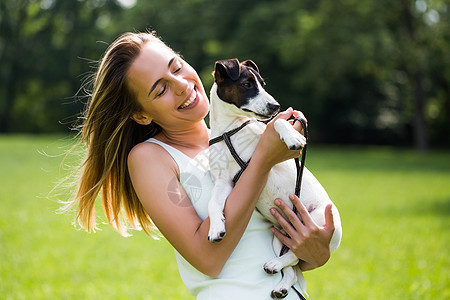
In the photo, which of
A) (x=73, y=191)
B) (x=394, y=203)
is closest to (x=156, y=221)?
(x=73, y=191)

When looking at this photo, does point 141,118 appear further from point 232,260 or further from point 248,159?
point 232,260

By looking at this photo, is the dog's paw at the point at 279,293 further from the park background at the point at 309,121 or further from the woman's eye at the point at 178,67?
the park background at the point at 309,121

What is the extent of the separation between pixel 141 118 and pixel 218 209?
624 mm

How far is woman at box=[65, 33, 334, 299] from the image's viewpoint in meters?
1.85

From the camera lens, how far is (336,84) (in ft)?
97.6

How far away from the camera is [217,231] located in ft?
5.97

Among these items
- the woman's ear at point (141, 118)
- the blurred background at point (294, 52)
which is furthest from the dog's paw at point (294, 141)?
the blurred background at point (294, 52)

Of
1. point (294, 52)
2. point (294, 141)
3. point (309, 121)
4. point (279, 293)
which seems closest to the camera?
point (294, 141)

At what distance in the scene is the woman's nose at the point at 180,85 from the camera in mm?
2053

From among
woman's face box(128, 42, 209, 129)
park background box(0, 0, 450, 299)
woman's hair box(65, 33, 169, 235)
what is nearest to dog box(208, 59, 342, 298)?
woman's face box(128, 42, 209, 129)

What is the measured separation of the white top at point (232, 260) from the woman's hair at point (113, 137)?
0.21 meters

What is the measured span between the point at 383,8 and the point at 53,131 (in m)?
29.4

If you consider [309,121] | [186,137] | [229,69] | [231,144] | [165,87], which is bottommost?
[309,121]

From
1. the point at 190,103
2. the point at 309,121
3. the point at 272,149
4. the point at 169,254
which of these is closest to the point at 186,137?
the point at 190,103
